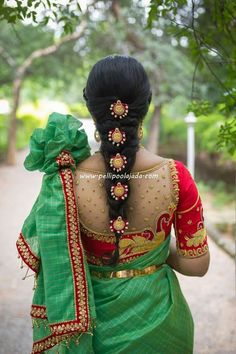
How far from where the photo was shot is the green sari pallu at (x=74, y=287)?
5.58ft

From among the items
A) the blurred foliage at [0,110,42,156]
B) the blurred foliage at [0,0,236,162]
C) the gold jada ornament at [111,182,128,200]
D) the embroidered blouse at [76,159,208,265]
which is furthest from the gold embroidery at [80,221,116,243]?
the blurred foliage at [0,110,42,156]

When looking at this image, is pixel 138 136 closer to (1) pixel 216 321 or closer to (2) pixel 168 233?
(2) pixel 168 233

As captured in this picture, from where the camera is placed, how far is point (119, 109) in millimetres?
1638

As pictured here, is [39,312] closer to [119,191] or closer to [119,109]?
[119,191]

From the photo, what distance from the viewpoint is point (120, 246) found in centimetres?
177

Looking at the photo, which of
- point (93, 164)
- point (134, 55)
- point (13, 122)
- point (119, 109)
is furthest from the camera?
point (13, 122)

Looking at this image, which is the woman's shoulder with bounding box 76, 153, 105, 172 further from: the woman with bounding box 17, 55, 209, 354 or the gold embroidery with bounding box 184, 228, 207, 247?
the gold embroidery with bounding box 184, 228, 207, 247

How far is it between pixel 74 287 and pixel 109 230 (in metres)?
0.23

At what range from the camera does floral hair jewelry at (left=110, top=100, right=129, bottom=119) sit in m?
1.64

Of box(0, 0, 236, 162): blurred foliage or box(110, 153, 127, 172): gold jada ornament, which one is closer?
box(110, 153, 127, 172): gold jada ornament

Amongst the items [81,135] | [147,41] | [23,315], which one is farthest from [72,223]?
[147,41]

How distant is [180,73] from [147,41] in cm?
113

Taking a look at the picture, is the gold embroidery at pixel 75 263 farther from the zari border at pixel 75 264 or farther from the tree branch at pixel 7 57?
the tree branch at pixel 7 57

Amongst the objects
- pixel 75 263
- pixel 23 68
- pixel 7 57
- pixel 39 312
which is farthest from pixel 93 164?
pixel 7 57
